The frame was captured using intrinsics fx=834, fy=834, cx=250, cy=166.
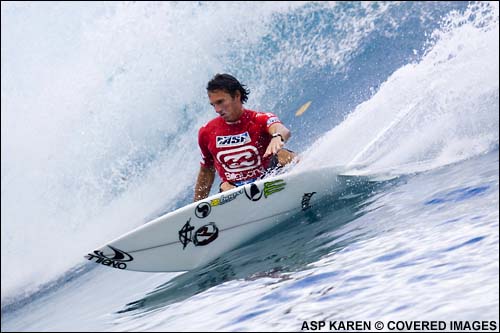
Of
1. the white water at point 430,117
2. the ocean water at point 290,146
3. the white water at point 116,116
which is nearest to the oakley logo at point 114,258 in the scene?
the ocean water at point 290,146

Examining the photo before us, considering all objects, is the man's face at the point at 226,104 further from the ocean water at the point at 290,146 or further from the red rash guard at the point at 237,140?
the ocean water at the point at 290,146

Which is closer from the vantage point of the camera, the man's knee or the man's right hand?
the man's knee

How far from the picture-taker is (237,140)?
7371mm

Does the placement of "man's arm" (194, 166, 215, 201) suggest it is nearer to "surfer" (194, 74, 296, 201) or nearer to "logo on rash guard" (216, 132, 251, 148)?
"surfer" (194, 74, 296, 201)

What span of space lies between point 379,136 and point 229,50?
7.74 meters

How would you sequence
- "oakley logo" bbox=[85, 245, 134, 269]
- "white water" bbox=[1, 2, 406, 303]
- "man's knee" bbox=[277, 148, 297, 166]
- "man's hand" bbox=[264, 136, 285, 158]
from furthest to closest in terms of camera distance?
"white water" bbox=[1, 2, 406, 303], "man's knee" bbox=[277, 148, 297, 166], "oakley logo" bbox=[85, 245, 134, 269], "man's hand" bbox=[264, 136, 285, 158]

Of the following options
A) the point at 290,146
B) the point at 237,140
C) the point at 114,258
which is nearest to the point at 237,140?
the point at 237,140

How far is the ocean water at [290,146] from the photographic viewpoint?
586cm

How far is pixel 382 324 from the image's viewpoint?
484cm

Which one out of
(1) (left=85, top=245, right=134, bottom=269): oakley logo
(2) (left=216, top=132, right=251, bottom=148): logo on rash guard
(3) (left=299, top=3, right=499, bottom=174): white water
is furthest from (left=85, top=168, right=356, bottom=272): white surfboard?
(3) (left=299, top=3, right=499, bottom=174): white water

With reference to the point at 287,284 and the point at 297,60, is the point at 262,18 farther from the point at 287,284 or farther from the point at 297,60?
the point at 287,284

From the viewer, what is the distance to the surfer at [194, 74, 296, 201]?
6.87 m

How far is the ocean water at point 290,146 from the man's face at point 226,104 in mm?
1312

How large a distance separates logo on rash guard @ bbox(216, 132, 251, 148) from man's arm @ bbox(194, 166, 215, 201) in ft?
1.51
